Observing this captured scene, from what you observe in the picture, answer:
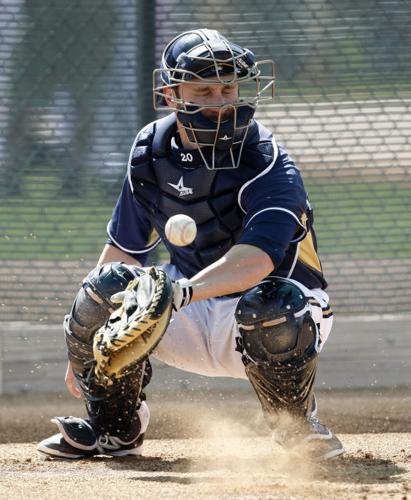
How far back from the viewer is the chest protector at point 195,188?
4.18m

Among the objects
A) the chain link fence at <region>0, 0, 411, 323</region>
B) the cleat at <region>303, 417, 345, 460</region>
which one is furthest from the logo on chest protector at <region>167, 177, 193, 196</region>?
the chain link fence at <region>0, 0, 411, 323</region>

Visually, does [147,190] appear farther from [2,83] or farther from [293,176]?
[2,83]

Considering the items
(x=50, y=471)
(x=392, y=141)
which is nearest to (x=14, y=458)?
(x=50, y=471)

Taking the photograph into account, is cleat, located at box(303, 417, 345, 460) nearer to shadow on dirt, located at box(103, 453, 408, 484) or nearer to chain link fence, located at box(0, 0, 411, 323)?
shadow on dirt, located at box(103, 453, 408, 484)

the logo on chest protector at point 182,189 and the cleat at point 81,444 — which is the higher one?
the logo on chest protector at point 182,189

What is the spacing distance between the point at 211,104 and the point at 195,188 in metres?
0.33

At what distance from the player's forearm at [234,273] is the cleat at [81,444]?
3.25 ft

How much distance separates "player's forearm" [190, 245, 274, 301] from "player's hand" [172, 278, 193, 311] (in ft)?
0.08

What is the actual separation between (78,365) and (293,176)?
3.59 feet

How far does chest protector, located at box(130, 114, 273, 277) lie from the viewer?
4180mm

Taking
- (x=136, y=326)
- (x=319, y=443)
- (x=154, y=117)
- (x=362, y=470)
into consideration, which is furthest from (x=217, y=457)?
(x=154, y=117)

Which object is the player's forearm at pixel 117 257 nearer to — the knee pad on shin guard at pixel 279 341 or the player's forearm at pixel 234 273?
the knee pad on shin guard at pixel 279 341

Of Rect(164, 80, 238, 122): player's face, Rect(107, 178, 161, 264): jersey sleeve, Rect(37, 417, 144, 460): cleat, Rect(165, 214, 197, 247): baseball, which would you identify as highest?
Rect(164, 80, 238, 122): player's face

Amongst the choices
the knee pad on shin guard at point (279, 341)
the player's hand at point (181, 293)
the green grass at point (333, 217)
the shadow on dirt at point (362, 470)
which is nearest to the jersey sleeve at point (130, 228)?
the knee pad on shin guard at point (279, 341)
